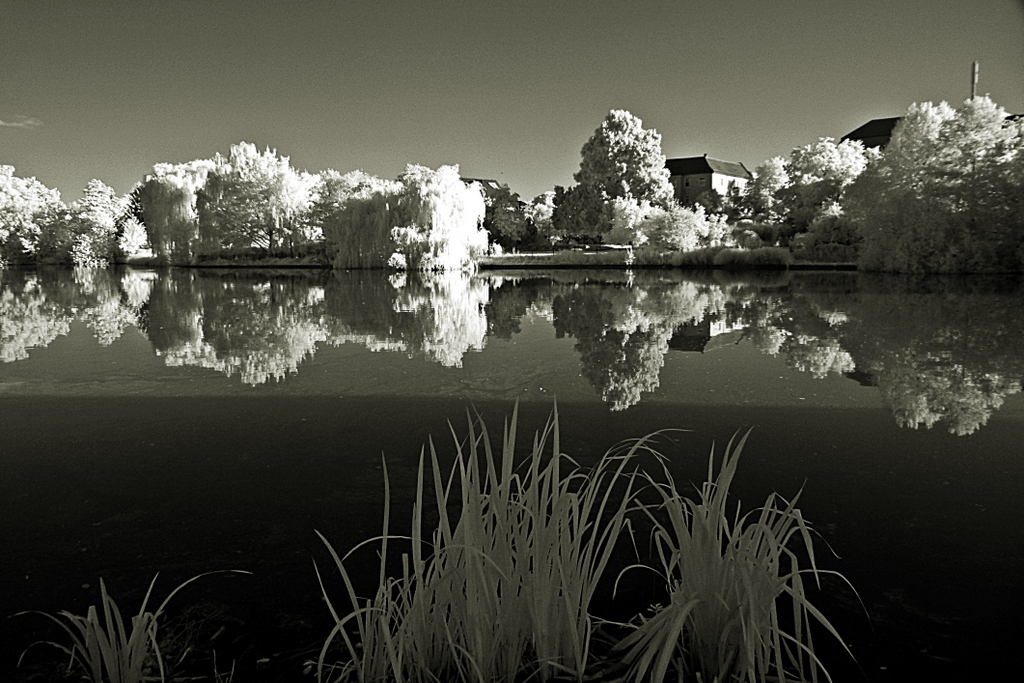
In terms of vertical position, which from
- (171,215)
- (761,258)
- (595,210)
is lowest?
(761,258)

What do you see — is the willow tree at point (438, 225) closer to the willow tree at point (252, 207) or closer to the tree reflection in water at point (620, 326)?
the tree reflection in water at point (620, 326)

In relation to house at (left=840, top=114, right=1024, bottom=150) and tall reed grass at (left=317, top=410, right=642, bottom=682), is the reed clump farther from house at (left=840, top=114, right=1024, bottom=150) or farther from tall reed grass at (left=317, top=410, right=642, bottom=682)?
house at (left=840, top=114, right=1024, bottom=150)

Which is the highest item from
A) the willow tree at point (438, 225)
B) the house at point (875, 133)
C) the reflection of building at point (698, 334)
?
the house at point (875, 133)

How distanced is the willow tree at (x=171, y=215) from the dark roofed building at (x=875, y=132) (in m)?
61.0

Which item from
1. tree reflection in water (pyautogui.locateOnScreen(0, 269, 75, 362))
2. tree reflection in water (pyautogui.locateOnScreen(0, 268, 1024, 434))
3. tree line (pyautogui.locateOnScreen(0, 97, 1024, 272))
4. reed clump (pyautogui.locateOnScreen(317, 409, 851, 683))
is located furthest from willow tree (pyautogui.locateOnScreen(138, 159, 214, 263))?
reed clump (pyautogui.locateOnScreen(317, 409, 851, 683))

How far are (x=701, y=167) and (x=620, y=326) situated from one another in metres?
73.8

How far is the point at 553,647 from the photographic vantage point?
91.9 inches

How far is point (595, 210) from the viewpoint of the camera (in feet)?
183

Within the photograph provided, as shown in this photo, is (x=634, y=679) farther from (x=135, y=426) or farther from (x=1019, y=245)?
(x=1019, y=245)

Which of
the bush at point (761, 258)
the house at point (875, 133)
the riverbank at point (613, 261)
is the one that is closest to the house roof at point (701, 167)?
the house at point (875, 133)

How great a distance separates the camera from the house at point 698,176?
265ft

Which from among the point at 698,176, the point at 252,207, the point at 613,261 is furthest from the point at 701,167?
the point at 252,207

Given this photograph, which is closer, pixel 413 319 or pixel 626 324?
pixel 626 324

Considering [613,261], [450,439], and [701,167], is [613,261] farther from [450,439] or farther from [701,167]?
[701,167]
